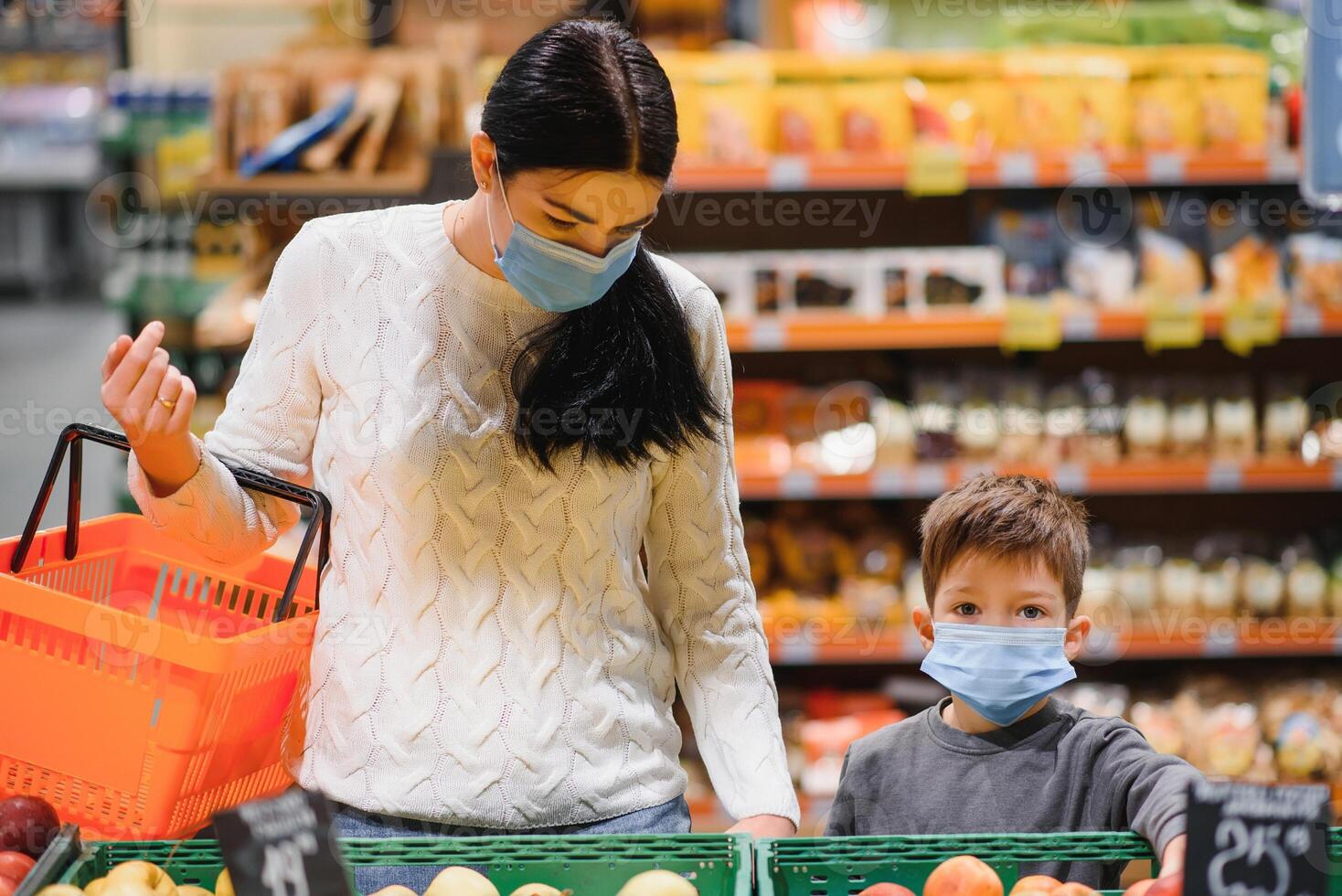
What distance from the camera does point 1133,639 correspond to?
396cm

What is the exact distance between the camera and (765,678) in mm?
1697

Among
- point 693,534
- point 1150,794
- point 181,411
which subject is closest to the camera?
point 181,411

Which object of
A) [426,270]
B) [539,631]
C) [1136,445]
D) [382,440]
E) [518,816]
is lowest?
[1136,445]

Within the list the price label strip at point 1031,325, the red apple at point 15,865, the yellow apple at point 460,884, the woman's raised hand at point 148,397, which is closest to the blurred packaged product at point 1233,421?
the price label strip at point 1031,325

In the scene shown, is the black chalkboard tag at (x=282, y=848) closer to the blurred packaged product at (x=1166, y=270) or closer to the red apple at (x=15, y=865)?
the red apple at (x=15, y=865)

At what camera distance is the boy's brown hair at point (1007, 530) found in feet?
5.84

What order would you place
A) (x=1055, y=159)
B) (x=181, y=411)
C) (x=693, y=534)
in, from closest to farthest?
(x=181, y=411), (x=693, y=534), (x=1055, y=159)

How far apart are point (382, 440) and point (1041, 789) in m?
0.91

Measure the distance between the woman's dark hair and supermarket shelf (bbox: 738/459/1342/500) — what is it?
7.19 ft

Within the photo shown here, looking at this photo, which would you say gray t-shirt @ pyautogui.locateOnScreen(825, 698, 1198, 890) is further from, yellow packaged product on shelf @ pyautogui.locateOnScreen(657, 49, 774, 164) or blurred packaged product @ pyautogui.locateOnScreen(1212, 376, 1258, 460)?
blurred packaged product @ pyautogui.locateOnScreen(1212, 376, 1258, 460)

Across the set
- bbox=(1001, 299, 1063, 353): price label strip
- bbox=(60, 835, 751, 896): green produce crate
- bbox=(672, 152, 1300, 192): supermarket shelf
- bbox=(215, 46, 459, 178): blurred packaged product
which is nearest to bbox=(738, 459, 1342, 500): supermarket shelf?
bbox=(1001, 299, 1063, 353): price label strip

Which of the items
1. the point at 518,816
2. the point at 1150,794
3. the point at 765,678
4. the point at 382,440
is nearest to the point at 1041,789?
the point at 1150,794

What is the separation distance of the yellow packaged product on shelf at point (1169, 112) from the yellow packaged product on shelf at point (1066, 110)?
1.8 inches

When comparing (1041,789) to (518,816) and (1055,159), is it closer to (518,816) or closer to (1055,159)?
(518,816)
